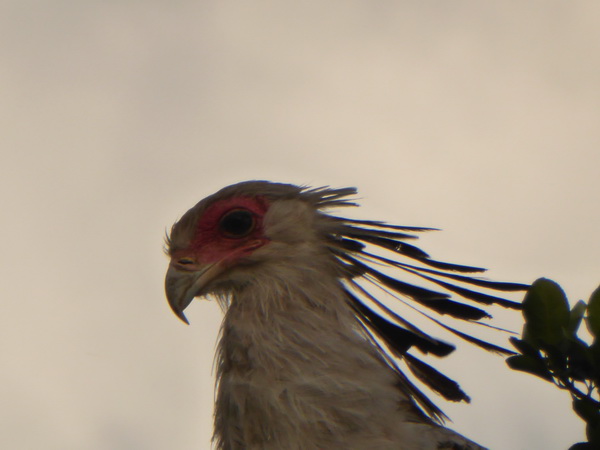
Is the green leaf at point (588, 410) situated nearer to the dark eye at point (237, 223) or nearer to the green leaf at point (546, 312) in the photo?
the green leaf at point (546, 312)

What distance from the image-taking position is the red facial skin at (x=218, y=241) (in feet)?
14.5

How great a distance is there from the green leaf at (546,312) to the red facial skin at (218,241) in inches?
65.1

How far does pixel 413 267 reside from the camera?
4.61m

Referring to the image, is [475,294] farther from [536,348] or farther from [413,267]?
[536,348]

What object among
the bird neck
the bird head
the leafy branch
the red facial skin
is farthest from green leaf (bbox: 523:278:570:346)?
the red facial skin

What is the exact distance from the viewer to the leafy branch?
9.87 feet

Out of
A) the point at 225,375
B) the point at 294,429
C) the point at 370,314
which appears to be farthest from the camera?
the point at 370,314

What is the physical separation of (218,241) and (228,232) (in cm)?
7

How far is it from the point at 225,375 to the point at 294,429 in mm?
538

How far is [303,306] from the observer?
4.15m

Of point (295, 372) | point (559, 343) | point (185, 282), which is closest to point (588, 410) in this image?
point (559, 343)

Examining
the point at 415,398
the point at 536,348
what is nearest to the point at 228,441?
the point at 415,398

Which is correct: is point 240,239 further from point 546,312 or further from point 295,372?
point 546,312

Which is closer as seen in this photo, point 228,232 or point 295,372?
point 295,372
